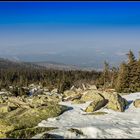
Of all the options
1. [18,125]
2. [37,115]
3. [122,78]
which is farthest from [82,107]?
[122,78]

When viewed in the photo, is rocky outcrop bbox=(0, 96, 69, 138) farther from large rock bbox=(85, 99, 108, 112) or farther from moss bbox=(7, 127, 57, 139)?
large rock bbox=(85, 99, 108, 112)

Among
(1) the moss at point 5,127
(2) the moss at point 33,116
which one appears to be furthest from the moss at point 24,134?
(2) the moss at point 33,116

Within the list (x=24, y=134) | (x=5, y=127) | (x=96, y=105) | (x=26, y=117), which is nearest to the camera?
(x=24, y=134)

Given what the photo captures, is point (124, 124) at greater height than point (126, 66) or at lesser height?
lesser

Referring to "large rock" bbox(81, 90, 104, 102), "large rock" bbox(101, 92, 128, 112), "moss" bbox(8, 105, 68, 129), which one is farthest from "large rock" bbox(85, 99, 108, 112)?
"large rock" bbox(81, 90, 104, 102)

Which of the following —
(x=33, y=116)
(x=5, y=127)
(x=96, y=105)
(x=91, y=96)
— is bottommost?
(x=5, y=127)

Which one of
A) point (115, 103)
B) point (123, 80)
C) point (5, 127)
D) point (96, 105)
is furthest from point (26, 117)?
point (123, 80)

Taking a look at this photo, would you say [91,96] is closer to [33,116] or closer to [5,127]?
[33,116]

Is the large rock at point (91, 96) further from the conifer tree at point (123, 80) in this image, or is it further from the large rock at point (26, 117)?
the conifer tree at point (123, 80)

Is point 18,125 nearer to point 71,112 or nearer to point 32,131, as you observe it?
point 32,131

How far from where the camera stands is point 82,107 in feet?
107

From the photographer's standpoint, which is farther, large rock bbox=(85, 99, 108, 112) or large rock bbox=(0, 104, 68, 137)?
large rock bbox=(85, 99, 108, 112)

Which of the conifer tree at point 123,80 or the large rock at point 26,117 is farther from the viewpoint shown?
the conifer tree at point 123,80

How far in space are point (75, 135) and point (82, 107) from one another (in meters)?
13.2
